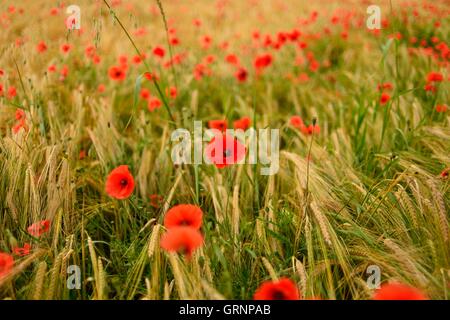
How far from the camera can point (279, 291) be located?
0.79 m

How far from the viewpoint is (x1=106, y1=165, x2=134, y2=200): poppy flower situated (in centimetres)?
114

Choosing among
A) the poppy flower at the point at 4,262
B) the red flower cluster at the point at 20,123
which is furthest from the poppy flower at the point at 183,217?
the red flower cluster at the point at 20,123

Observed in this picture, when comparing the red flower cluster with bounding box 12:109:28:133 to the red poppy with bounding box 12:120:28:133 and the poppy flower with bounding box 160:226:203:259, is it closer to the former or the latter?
the red poppy with bounding box 12:120:28:133

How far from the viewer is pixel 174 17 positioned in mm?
Answer: 4559

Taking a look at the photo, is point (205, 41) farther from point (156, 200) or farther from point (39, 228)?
point (39, 228)

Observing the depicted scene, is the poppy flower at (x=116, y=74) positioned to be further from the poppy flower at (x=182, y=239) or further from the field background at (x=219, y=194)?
the poppy flower at (x=182, y=239)

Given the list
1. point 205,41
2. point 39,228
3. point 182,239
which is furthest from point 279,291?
point 205,41

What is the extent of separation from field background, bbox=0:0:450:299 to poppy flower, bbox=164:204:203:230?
0.09 m

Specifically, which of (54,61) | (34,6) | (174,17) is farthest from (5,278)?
(174,17)

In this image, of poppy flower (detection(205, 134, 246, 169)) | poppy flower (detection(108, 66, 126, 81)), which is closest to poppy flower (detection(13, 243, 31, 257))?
poppy flower (detection(205, 134, 246, 169))

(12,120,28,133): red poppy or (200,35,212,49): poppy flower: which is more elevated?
(200,35,212,49): poppy flower

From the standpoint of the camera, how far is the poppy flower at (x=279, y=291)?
0.77m

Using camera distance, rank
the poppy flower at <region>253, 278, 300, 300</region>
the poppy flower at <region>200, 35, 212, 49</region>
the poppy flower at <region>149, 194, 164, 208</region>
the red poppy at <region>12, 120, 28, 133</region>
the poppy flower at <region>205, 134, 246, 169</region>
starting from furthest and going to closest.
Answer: the poppy flower at <region>200, 35, 212, 49</region> → the poppy flower at <region>149, 194, 164, 208</region> → the red poppy at <region>12, 120, 28, 133</region> → the poppy flower at <region>205, 134, 246, 169</region> → the poppy flower at <region>253, 278, 300, 300</region>

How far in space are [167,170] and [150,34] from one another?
7.72 ft
